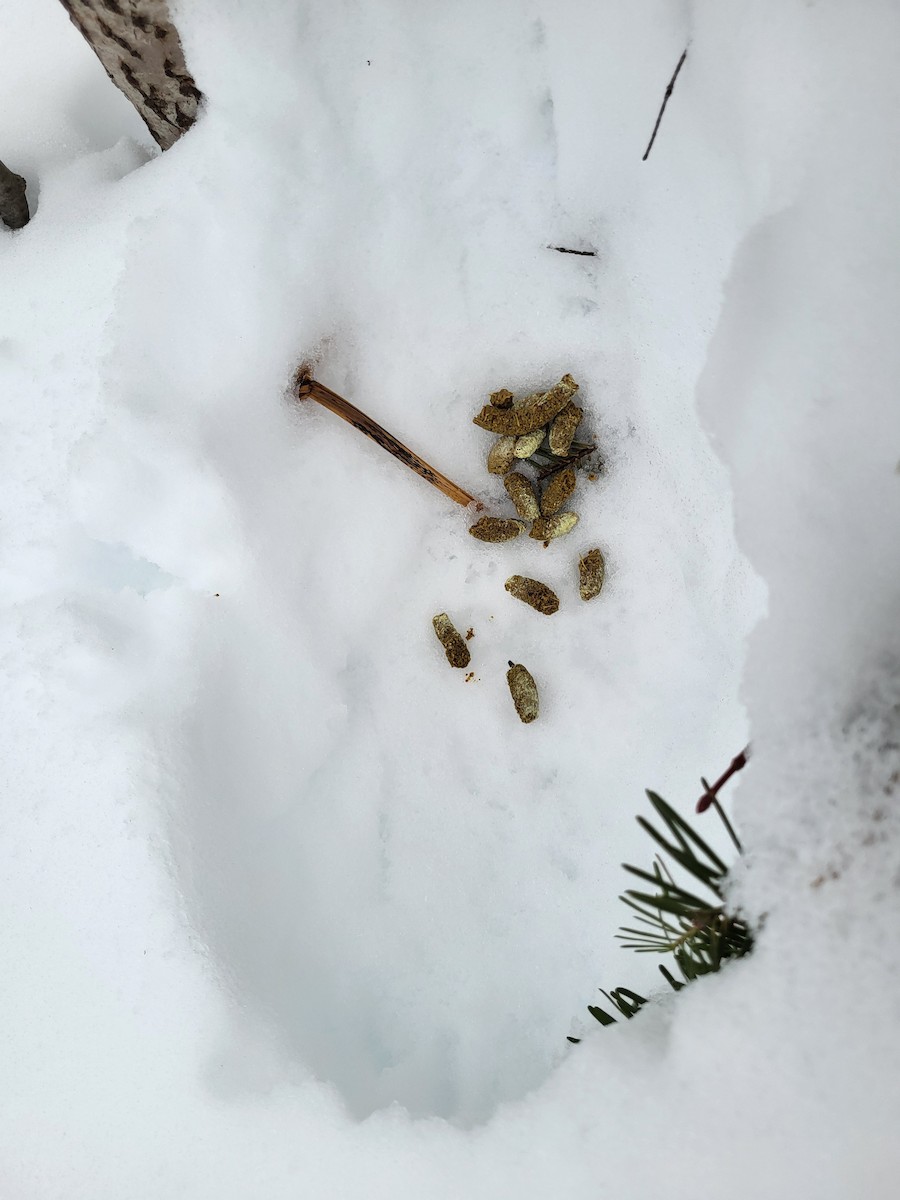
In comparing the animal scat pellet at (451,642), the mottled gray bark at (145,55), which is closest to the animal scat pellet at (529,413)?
the animal scat pellet at (451,642)

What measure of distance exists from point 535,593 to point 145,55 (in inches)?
27.7

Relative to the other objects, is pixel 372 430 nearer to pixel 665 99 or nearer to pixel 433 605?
pixel 433 605

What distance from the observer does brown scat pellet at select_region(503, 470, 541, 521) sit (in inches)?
42.9

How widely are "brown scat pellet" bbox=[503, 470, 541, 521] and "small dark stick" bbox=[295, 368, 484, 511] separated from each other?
58mm

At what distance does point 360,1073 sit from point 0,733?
53cm

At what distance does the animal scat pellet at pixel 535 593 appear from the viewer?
3.61 feet

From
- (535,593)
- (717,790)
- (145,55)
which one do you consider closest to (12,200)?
(145,55)

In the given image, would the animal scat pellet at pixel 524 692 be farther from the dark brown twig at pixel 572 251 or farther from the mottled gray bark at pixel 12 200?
the mottled gray bark at pixel 12 200

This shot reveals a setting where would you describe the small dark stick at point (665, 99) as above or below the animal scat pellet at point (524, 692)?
above

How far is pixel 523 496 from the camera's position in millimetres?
1089

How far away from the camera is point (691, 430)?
98cm

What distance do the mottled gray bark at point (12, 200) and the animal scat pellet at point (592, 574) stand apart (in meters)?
0.76

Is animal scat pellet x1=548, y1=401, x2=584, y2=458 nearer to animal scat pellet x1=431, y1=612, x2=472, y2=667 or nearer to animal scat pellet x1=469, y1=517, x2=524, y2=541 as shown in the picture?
animal scat pellet x1=469, y1=517, x2=524, y2=541

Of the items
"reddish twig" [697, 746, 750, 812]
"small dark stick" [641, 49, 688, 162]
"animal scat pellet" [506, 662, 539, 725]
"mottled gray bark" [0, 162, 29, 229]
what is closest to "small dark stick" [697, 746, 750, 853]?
"reddish twig" [697, 746, 750, 812]
